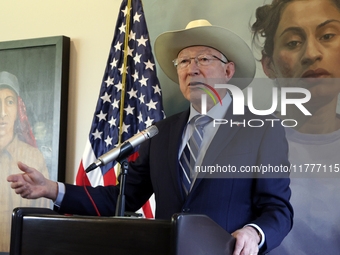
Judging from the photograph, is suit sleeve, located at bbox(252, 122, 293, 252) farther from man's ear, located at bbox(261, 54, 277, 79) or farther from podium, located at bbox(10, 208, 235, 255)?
man's ear, located at bbox(261, 54, 277, 79)

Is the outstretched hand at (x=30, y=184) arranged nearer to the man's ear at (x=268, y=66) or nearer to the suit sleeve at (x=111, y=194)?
the suit sleeve at (x=111, y=194)

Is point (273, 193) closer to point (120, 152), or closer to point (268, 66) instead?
point (120, 152)

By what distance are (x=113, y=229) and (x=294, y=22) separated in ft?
5.14

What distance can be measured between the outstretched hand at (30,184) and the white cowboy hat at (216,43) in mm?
1058

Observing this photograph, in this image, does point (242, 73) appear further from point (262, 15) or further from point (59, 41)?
point (59, 41)

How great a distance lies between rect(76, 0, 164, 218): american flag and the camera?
2375 millimetres

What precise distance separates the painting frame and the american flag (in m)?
0.38

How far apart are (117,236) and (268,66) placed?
56.6 inches

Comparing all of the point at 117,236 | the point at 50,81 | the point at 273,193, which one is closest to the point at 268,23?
the point at 273,193

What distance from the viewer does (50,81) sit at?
2.81m

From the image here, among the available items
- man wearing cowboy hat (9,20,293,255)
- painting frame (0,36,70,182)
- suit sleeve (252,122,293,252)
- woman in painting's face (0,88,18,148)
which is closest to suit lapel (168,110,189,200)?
man wearing cowboy hat (9,20,293,255)

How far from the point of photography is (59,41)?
2779 mm

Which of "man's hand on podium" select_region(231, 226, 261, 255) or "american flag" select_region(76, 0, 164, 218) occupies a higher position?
"american flag" select_region(76, 0, 164, 218)

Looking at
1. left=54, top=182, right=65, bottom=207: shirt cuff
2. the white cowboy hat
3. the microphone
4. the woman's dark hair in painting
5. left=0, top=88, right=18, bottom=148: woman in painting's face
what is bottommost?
left=54, top=182, right=65, bottom=207: shirt cuff
